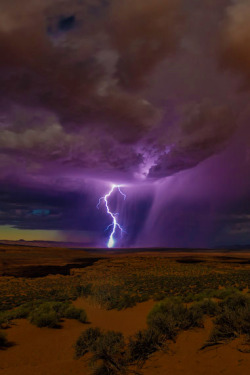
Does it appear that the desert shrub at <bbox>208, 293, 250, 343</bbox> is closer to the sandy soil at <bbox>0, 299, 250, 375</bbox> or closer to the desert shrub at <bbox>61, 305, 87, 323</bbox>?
the sandy soil at <bbox>0, 299, 250, 375</bbox>

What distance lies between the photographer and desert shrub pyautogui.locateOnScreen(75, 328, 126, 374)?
6.57 metres

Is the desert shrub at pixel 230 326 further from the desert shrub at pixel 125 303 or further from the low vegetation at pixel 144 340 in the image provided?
the desert shrub at pixel 125 303

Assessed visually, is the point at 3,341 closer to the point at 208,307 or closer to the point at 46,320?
the point at 46,320

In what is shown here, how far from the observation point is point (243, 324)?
790cm

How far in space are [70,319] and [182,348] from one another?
855 centimetres

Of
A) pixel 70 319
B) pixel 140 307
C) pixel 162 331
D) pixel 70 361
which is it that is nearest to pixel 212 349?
pixel 162 331

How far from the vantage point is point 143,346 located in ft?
25.3

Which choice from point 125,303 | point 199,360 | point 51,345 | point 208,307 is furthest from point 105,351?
point 125,303

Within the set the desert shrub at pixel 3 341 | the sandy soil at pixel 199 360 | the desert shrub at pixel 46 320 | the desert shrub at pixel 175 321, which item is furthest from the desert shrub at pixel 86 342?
the desert shrub at pixel 46 320

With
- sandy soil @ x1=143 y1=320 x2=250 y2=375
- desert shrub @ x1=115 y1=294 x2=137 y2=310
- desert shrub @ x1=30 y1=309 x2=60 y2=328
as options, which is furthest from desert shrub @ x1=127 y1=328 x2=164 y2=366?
desert shrub @ x1=115 y1=294 x2=137 y2=310

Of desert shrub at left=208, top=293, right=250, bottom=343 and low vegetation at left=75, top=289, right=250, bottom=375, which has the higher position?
desert shrub at left=208, top=293, right=250, bottom=343

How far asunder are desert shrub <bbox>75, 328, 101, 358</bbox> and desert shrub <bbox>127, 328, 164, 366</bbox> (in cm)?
129

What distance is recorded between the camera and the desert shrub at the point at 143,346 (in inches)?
285

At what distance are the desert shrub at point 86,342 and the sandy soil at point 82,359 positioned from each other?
11.1 inches
